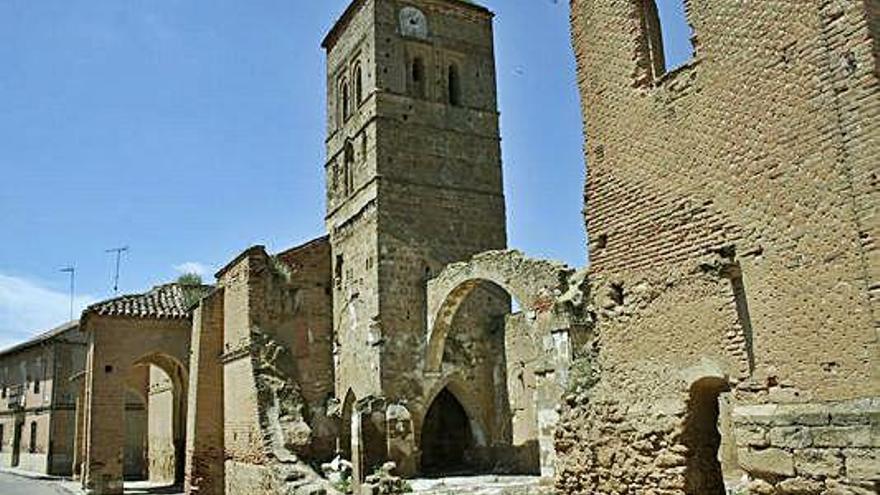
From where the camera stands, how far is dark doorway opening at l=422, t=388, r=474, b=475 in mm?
22531

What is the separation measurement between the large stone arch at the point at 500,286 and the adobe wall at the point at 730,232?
22.7 feet

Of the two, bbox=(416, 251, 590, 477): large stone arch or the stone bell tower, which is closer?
bbox=(416, 251, 590, 477): large stone arch

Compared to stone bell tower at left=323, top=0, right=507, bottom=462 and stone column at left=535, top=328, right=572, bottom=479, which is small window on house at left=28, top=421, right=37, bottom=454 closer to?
stone bell tower at left=323, top=0, right=507, bottom=462

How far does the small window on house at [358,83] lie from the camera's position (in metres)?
24.4

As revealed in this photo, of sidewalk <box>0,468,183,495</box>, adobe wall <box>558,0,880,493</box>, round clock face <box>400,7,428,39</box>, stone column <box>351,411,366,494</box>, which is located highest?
round clock face <box>400,7,428,39</box>

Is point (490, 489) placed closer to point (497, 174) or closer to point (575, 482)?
point (575, 482)

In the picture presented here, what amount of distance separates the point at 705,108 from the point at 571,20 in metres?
2.44

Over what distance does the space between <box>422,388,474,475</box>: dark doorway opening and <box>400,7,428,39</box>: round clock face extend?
36.3 ft

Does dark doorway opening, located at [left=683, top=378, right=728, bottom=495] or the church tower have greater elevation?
the church tower

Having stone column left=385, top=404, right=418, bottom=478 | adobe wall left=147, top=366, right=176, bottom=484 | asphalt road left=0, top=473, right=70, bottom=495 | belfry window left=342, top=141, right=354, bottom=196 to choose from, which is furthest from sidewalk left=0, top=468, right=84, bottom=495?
belfry window left=342, top=141, right=354, bottom=196

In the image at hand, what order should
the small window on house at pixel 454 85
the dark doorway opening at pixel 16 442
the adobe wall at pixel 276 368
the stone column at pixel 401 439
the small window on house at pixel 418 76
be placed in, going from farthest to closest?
the dark doorway opening at pixel 16 442
the small window on house at pixel 454 85
the small window on house at pixel 418 76
the stone column at pixel 401 439
the adobe wall at pixel 276 368

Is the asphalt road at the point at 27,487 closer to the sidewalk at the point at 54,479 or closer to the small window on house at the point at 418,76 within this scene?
the sidewalk at the point at 54,479

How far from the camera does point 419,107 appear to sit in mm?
23797

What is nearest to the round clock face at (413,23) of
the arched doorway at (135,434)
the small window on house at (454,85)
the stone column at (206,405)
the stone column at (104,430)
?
the small window on house at (454,85)
